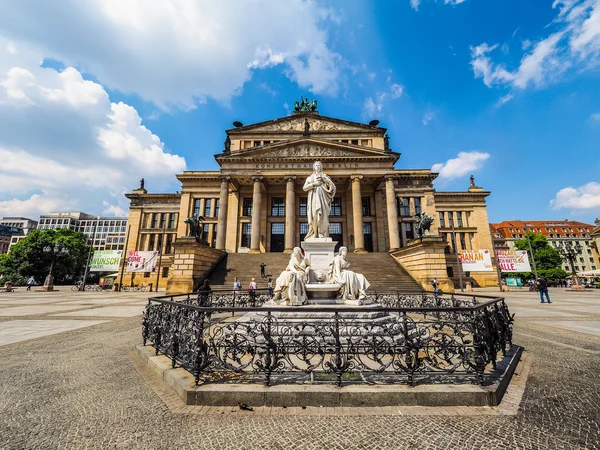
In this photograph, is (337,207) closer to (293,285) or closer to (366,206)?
(366,206)

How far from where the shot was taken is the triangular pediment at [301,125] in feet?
126

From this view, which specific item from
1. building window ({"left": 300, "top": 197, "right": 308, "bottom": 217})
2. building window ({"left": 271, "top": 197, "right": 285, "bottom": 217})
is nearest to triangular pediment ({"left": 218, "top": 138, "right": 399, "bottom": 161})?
building window ({"left": 300, "top": 197, "right": 308, "bottom": 217})

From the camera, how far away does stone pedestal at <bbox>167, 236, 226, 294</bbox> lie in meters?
21.1

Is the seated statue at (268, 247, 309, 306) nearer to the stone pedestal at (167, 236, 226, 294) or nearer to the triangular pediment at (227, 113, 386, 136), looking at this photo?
the stone pedestal at (167, 236, 226, 294)

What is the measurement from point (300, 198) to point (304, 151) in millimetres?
7551

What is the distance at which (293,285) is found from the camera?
5941mm

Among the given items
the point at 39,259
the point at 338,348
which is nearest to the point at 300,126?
the point at 338,348

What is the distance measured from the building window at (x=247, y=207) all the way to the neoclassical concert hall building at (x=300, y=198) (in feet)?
0.49

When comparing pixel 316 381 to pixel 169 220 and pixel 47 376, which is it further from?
pixel 169 220

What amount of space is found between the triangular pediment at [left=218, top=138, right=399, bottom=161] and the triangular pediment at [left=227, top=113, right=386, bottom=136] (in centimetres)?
716

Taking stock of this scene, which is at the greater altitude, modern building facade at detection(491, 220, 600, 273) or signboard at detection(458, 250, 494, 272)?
modern building facade at detection(491, 220, 600, 273)

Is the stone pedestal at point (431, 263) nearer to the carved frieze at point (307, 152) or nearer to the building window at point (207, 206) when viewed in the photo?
the carved frieze at point (307, 152)

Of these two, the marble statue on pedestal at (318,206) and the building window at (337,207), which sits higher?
the building window at (337,207)

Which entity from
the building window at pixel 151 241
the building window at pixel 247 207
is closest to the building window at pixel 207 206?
the building window at pixel 247 207
